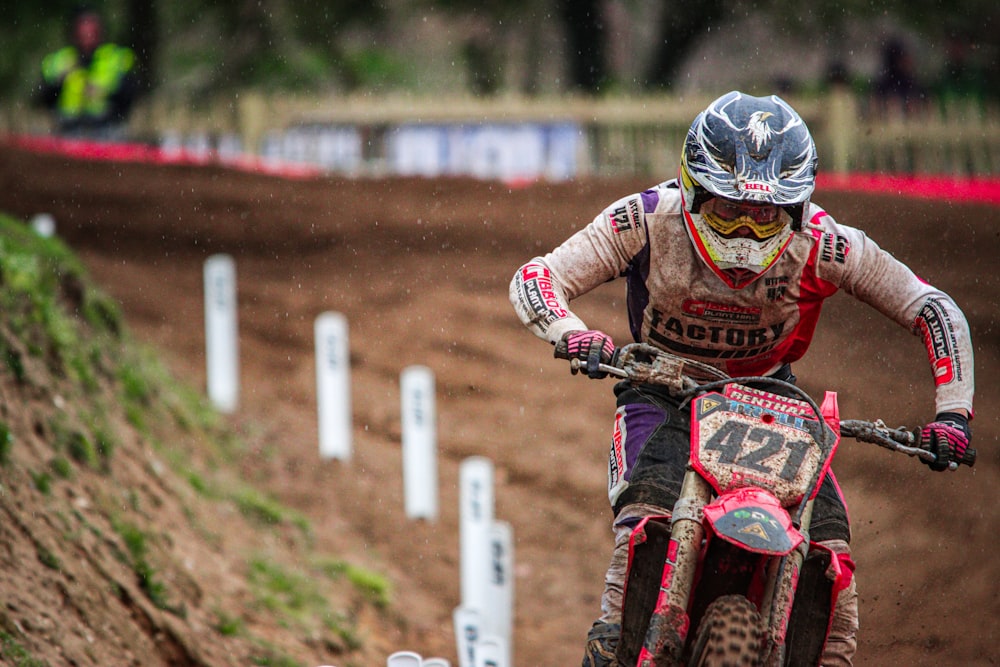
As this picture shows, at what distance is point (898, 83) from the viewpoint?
57.3ft

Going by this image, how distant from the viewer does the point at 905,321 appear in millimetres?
5043

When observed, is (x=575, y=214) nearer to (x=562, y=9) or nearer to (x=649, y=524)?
(x=649, y=524)

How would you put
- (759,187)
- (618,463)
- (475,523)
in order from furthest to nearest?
(475,523)
(618,463)
(759,187)

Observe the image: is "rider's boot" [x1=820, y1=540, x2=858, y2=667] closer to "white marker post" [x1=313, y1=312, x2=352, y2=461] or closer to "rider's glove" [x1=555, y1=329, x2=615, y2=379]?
"rider's glove" [x1=555, y1=329, x2=615, y2=379]

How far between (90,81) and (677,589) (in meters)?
15.0

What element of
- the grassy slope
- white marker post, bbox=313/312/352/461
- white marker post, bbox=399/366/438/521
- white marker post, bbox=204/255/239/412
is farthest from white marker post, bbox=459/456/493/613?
white marker post, bbox=204/255/239/412

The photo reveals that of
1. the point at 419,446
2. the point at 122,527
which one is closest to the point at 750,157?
the point at 122,527

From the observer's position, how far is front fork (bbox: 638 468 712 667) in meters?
4.25

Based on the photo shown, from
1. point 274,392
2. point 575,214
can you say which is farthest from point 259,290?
point 575,214

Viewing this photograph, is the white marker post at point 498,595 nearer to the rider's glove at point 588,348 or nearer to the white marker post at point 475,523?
the white marker post at point 475,523

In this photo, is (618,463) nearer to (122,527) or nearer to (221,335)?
(122,527)

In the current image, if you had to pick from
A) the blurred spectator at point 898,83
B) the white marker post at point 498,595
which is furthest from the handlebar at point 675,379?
the blurred spectator at point 898,83

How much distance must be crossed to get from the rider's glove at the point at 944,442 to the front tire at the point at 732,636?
1.03m

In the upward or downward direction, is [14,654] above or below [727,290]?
below
